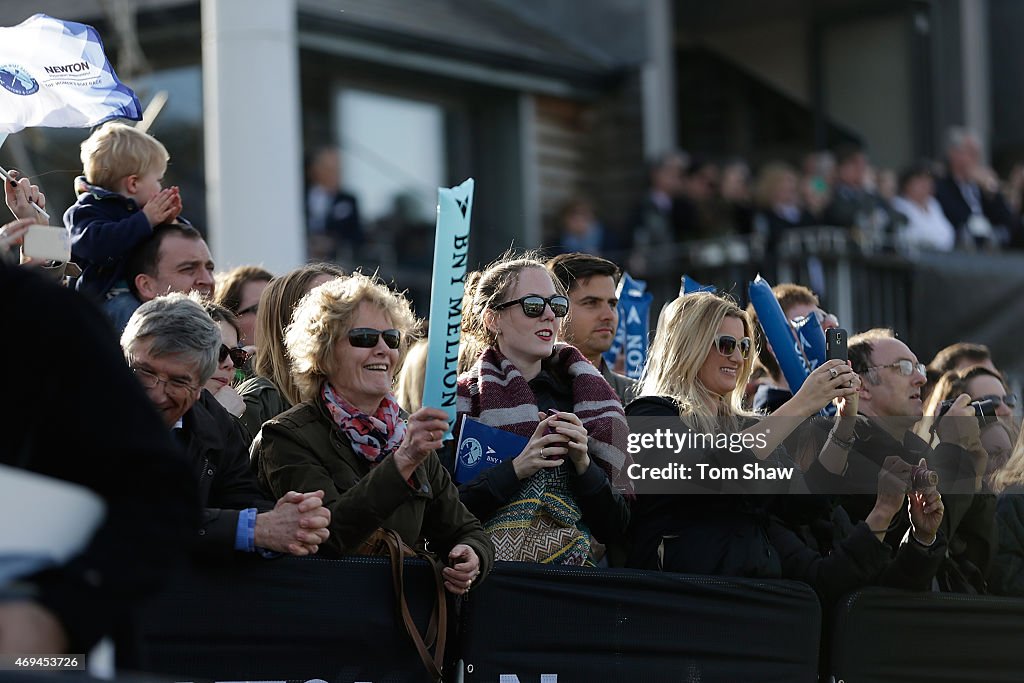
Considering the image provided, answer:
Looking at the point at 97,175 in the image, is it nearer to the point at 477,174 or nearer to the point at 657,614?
the point at 657,614

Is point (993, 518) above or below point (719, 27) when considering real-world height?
below

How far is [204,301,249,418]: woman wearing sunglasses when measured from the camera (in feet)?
17.0

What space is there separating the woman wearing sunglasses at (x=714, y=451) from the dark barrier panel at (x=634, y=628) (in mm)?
158

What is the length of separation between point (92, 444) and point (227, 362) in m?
2.88

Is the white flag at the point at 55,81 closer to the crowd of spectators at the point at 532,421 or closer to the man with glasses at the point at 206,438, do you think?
the crowd of spectators at the point at 532,421

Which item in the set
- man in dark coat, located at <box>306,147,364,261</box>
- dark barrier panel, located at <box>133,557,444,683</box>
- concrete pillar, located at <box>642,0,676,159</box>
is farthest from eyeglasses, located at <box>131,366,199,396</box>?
concrete pillar, located at <box>642,0,676,159</box>

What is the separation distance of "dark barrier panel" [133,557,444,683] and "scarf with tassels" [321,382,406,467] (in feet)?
1.08

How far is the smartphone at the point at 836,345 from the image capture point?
5.29 meters

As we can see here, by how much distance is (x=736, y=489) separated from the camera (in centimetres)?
518

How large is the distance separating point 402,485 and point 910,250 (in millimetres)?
10052

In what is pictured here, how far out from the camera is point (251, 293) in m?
6.16

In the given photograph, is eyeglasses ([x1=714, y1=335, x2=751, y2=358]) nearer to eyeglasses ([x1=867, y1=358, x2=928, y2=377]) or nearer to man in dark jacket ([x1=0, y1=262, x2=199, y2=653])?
eyeglasses ([x1=867, y1=358, x2=928, y2=377])

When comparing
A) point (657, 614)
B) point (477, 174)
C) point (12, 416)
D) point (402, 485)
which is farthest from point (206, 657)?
point (477, 174)

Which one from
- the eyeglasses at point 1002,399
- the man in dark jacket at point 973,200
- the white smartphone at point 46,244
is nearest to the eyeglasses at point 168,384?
the white smartphone at point 46,244
